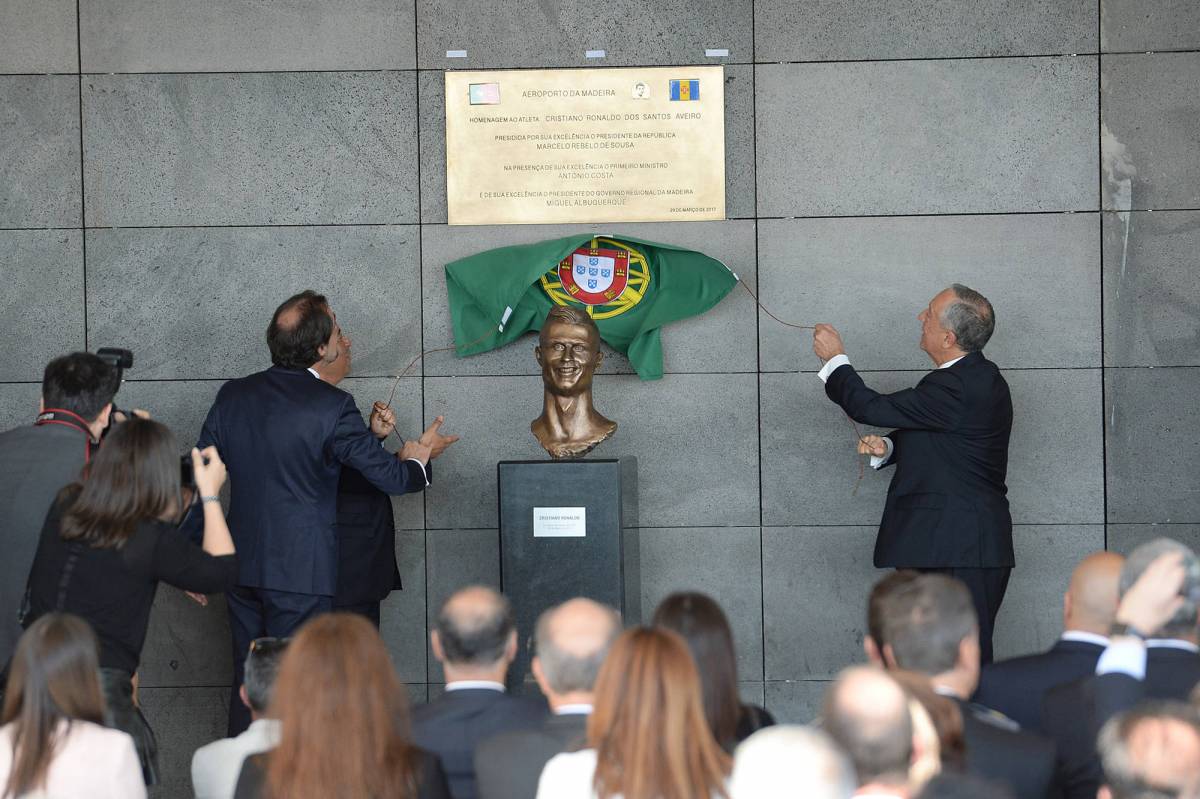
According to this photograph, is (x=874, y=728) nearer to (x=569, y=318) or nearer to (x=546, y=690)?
(x=546, y=690)

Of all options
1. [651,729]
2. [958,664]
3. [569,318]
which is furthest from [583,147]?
[651,729]

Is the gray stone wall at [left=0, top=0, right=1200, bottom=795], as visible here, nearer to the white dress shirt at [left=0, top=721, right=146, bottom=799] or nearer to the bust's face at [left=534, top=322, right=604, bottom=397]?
the bust's face at [left=534, top=322, right=604, bottom=397]

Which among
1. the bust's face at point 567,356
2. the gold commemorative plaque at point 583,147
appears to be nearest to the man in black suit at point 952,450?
the bust's face at point 567,356

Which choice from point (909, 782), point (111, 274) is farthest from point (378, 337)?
point (909, 782)

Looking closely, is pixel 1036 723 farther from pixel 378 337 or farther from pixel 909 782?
pixel 378 337

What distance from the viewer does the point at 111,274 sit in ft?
17.6

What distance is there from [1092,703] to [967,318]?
7.65ft

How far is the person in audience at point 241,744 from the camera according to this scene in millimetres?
2699

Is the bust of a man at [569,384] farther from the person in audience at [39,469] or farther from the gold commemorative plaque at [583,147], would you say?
the person in audience at [39,469]

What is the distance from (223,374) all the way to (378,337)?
0.67 m

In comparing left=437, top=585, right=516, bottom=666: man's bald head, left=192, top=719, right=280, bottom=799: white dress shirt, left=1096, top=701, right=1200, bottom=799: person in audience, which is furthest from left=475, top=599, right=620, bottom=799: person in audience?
left=1096, top=701, right=1200, bottom=799: person in audience

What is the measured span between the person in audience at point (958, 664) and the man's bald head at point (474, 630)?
2.57 ft

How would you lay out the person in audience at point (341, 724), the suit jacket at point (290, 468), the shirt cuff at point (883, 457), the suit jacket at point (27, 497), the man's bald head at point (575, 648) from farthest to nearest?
the shirt cuff at point (883, 457) < the suit jacket at point (290, 468) < the suit jacket at point (27, 497) < the man's bald head at point (575, 648) < the person in audience at point (341, 724)

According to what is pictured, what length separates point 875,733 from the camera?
1953 millimetres
